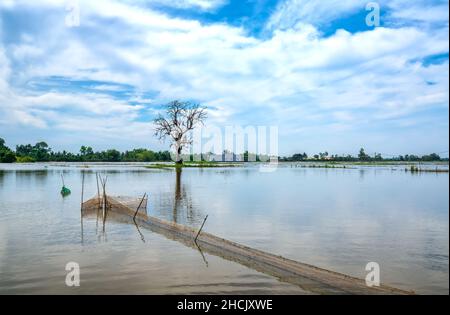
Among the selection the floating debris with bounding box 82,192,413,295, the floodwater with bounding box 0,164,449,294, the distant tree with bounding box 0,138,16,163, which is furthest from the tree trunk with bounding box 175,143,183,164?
the distant tree with bounding box 0,138,16,163

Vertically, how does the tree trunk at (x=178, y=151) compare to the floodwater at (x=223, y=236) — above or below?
above

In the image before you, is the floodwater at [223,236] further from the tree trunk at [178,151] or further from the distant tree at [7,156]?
the distant tree at [7,156]

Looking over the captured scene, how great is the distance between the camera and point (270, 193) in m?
28.7

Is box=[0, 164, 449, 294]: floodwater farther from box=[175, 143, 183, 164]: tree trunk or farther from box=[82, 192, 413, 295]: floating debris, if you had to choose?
box=[175, 143, 183, 164]: tree trunk

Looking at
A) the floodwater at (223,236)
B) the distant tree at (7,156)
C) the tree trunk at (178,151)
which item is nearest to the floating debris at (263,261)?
the floodwater at (223,236)

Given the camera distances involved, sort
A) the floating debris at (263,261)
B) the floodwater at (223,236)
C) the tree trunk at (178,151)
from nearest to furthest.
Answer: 1. the floating debris at (263,261)
2. the floodwater at (223,236)
3. the tree trunk at (178,151)

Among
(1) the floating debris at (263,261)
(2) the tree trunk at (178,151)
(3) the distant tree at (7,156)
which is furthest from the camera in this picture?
(3) the distant tree at (7,156)

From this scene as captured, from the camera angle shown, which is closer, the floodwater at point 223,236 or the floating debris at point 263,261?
the floating debris at point 263,261

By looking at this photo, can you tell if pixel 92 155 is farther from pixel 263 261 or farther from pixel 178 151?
pixel 263 261

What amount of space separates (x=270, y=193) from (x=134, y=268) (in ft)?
61.2

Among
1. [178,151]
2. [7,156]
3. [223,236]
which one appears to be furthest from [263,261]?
[7,156]

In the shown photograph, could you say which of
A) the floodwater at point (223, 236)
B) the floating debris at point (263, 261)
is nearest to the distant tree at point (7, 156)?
the floodwater at point (223, 236)
